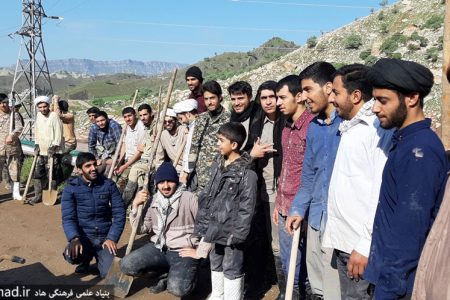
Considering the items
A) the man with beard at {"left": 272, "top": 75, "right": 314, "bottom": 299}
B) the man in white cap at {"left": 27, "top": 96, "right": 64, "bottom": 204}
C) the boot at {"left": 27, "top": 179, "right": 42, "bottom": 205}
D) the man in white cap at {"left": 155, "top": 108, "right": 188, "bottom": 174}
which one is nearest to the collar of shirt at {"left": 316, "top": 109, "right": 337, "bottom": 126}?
the man with beard at {"left": 272, "top": 75, "right": 314, "bottom": 299}

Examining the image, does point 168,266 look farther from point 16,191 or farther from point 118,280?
point 16,191

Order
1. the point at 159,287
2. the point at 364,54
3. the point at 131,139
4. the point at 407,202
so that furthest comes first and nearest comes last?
1. the point at 364,54
2. the point at 131,139
3. the point at 159,287
4. the point at 407,202

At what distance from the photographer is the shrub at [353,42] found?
33.3m

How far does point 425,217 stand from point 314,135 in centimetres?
147

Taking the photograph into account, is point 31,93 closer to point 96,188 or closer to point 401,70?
point 96,188

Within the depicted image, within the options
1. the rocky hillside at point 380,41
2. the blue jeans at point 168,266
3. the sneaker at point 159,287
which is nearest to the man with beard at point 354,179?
the blue jeans at point 168,266

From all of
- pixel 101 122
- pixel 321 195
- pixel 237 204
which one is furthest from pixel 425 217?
pixel 101 122

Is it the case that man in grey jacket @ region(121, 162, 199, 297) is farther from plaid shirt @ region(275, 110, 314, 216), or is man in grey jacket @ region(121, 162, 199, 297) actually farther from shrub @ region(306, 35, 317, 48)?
shrub @ region(306, 35, 317, 48)

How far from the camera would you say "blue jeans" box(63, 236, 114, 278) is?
192 inches

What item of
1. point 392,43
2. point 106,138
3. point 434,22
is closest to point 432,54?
point 392,43

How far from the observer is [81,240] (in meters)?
4.97

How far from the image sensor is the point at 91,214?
16.5 ft

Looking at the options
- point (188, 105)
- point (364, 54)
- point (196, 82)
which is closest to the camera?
point (188, 105)

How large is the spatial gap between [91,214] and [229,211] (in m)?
1.95
